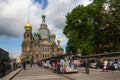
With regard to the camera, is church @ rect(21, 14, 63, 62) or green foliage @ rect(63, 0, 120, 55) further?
church @ rect(21, 14, 63, 62)

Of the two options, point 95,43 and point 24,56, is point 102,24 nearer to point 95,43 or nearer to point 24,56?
point 95,43

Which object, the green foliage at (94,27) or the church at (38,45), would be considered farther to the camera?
the church at (38,45)

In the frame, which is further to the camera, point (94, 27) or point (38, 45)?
point (38, 45)

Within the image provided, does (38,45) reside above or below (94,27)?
above

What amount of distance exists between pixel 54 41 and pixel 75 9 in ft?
410

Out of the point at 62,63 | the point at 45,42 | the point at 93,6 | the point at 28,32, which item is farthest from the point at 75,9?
the point at 45,42

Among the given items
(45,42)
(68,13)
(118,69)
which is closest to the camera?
(118,69)

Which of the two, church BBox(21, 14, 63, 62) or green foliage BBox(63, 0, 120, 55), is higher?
church BBox(21, 14, 63, 62)

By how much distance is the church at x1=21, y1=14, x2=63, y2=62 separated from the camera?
17988 centimetres

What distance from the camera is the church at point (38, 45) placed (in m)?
180

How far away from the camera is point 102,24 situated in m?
57.1

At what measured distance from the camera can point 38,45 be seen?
187375 mm

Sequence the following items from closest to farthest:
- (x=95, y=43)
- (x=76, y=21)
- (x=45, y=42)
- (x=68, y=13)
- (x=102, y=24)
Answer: (x=102, y=24) → (x=95, y=43) → (x=76, y=21) → (x=68, y=13) → (x=45, y=42)

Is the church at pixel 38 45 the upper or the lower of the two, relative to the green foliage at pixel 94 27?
upper
